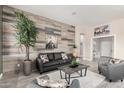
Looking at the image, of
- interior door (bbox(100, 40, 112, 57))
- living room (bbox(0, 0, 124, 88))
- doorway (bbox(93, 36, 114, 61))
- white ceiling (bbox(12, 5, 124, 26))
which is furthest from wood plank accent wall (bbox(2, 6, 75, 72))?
interior door (bbox(100, 40, 112, 57))

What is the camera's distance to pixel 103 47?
27.3 feet

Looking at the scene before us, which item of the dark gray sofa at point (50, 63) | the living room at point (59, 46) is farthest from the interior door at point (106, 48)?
the dark gray sofa at point (50, 63)

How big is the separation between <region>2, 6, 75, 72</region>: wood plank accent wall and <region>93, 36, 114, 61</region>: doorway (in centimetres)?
273

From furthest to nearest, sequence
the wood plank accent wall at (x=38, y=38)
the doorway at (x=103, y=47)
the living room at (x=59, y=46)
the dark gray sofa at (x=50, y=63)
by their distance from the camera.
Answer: the doorway at (x=103, y=47), the dark gray sofa at (x=50, y=63), the wood plank accent wall at (x=38, y=38), the living room at (x=59, y=46)

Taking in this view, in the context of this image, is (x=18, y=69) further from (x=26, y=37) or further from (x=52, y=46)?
(x=52, y=46)

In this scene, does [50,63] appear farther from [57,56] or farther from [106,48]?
[106,48]

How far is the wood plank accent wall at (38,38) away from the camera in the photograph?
154 inches

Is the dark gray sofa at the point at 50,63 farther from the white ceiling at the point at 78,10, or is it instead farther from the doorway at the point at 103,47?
the doorway at the point at 103,47

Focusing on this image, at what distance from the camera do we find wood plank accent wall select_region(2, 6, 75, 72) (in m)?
3.91

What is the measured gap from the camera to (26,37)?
3.69m

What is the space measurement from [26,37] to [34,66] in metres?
1.68

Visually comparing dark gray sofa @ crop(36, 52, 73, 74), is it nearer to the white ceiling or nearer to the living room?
the living room

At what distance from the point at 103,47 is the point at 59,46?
4358mm
